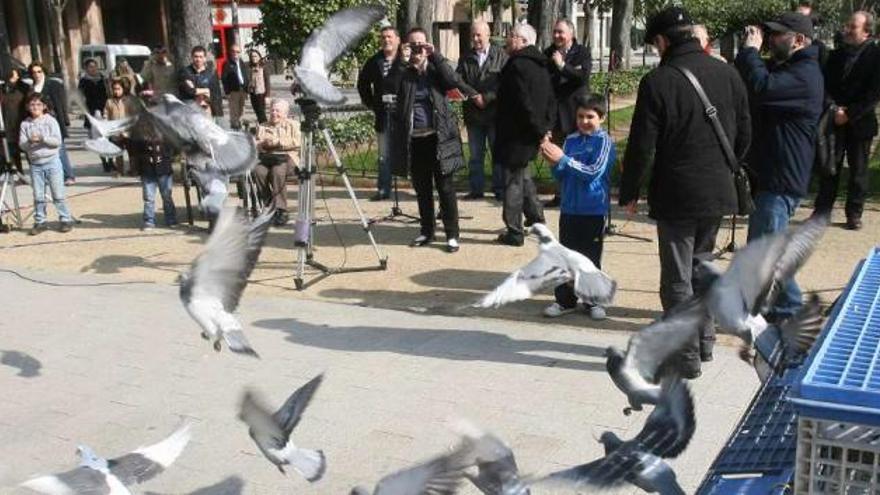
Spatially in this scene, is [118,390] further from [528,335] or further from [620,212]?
[620,212]

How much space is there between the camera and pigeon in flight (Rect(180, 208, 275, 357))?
3.80 metres

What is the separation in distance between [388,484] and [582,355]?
3152mm

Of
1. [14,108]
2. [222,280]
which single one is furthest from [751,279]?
[14,108]

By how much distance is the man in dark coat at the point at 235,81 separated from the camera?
1639cm

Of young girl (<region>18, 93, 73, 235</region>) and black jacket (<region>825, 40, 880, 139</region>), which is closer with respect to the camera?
black jacket (<region>825, 40, 880, 139</region>)

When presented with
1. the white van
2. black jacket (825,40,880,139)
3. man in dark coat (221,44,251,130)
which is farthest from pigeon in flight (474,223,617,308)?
the white van

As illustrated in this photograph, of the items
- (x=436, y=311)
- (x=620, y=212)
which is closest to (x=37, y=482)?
(x=436, y=311)

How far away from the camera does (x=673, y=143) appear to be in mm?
4727

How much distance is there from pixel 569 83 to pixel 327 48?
3.54 meters

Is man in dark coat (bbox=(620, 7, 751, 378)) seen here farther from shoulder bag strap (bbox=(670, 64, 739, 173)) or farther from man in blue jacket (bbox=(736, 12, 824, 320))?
man in blue jacket (bbox=(736, 12, 824, 320))

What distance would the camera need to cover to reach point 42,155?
9.77 m

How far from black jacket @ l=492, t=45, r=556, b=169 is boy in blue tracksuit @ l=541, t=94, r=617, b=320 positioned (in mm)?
1531

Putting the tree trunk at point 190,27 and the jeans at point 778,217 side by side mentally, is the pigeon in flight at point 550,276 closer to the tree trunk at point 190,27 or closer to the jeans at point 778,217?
the jeans at point 778,217

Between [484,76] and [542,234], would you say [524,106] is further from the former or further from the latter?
[542,234]
